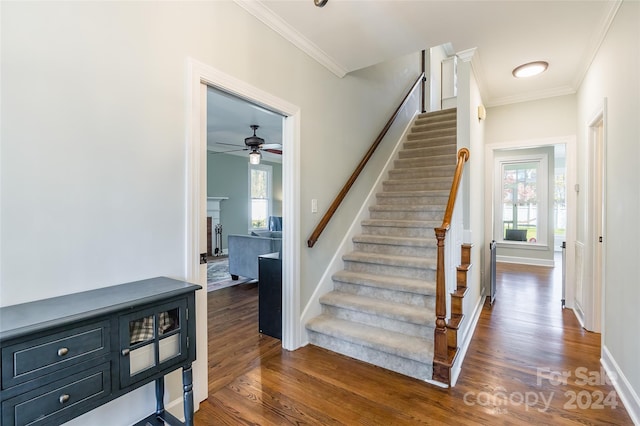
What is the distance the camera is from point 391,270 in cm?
311

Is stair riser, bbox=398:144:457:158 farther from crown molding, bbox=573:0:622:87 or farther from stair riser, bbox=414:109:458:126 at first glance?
crown molding, bbox=573:0:622:87

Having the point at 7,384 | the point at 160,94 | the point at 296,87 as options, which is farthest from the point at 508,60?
the point at 7,384

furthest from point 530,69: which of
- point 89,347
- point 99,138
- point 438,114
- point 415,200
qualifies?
point 89,347

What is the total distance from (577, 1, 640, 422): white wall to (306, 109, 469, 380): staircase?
3.13 ft

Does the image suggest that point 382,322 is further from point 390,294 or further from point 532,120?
point 532,120

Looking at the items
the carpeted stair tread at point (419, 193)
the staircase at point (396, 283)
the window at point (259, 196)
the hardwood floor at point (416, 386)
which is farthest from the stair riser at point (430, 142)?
the window at point (259, 196)

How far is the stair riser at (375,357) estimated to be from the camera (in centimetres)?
223

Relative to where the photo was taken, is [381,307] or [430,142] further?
[430,142]

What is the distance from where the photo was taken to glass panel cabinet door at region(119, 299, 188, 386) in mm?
1242

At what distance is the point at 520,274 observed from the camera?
5656mm

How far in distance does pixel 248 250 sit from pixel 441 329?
326 cm

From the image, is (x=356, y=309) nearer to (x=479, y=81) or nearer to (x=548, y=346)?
(x=548, y=346)

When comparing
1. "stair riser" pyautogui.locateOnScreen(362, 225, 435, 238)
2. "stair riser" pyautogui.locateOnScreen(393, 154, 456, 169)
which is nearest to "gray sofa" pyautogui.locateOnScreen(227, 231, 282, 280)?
"stair riser" pyautogui.locateOnScreen(362, 225, 435, 238)

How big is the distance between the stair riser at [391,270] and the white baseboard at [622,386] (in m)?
1.30
